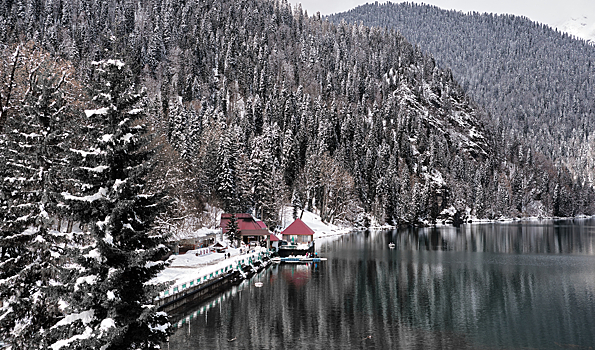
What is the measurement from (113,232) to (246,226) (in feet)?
218

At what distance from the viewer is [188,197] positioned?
6900 cm

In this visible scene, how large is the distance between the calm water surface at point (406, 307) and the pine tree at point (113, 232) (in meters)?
14.5

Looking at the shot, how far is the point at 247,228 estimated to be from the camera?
3292 inches

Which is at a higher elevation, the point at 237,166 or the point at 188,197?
the point at 237,166

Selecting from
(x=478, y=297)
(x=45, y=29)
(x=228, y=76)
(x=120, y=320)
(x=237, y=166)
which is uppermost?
(x=45, y=29)

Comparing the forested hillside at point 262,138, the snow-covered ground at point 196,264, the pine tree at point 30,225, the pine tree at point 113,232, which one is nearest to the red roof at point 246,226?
the forested hillside at point 262,138

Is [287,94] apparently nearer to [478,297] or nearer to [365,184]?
[365,184]

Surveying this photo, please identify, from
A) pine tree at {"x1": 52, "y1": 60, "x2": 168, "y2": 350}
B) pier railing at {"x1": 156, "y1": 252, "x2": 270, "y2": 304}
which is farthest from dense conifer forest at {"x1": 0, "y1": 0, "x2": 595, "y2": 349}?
pier railing at {"x1": 156, "y1": 252, "x2": 270, "y2": 304}

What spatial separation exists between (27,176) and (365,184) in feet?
444

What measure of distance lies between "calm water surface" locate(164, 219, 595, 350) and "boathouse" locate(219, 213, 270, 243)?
13332 mm

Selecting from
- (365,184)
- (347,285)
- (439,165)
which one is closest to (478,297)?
(347,285)

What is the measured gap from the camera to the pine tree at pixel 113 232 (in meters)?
17.2

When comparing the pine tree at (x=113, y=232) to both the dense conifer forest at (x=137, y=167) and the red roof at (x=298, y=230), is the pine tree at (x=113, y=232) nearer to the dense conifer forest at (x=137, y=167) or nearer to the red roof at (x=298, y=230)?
the dense conifer forest at (x=137, y=167)

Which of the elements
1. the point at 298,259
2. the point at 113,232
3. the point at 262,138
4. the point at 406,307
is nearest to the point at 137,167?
the point at 113,232
